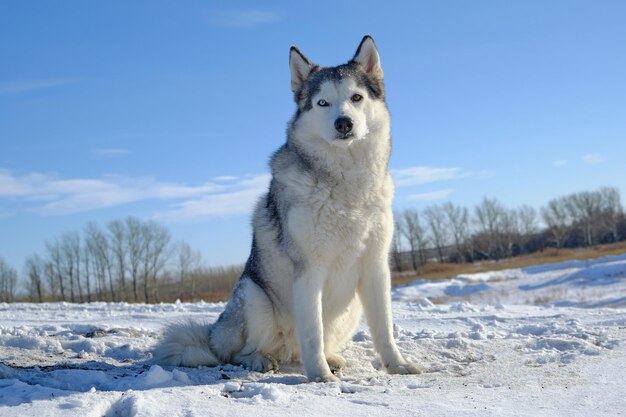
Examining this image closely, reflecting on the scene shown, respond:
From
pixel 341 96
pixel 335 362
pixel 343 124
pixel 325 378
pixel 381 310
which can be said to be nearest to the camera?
pixel 325 378

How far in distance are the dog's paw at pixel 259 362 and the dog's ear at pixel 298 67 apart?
2.77 metres

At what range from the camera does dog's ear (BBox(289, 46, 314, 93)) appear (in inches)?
230

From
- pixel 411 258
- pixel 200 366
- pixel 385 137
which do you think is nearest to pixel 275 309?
pixel 200 366

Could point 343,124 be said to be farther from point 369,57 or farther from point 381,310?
point 381,310

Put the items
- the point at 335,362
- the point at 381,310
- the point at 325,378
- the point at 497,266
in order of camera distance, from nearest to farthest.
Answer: the point at 325,378 < the point at 381,310 < the point at 335,362 < the point at 497,266

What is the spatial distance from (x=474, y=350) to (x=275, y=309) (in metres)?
2.49

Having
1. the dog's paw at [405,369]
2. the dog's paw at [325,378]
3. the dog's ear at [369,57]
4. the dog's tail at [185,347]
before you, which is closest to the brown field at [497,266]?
the dog's tail at [185,347]

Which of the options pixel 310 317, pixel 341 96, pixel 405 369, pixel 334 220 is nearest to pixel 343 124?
pixel 341 96

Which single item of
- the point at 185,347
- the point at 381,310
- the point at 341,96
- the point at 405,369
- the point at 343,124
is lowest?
the point at 405,369

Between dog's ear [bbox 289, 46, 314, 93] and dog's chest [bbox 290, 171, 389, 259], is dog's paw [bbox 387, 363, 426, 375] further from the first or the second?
dog's ear [bbox 289, 46, 314, 93]

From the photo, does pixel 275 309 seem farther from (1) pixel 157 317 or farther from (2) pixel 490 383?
(1) pixel 157 317

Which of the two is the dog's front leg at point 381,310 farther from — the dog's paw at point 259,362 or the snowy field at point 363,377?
the dog's paw at point 259,362

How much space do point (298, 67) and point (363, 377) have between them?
10.4ft

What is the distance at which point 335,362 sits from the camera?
19.1ft
